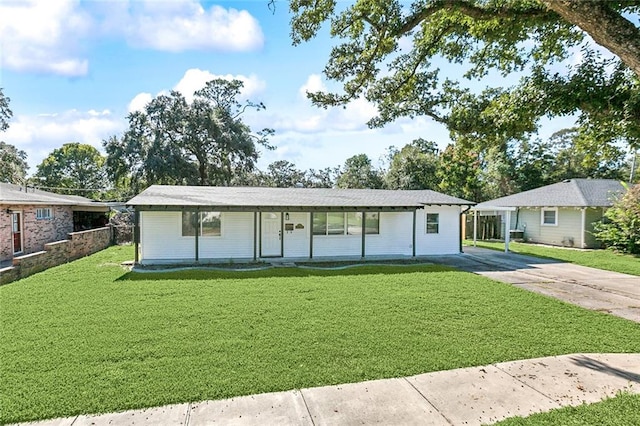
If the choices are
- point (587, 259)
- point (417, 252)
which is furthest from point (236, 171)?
point (587, 259)

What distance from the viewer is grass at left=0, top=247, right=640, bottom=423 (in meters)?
4.18

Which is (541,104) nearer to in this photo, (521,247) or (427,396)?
(427,396)

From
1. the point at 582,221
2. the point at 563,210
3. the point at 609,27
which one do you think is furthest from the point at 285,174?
the point at 609,27

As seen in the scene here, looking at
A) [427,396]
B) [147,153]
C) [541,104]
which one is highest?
[147,153]

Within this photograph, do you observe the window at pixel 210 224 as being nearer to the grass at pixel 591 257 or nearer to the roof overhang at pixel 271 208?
the roof overhang at pixel 271 208

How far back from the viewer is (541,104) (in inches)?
242

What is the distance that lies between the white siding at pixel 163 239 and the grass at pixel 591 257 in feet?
50.1

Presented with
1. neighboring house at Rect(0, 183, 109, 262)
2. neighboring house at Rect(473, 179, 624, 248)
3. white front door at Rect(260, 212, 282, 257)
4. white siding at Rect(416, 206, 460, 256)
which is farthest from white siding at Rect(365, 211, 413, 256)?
neighboring house at Rect(0, 183, 109, 262)

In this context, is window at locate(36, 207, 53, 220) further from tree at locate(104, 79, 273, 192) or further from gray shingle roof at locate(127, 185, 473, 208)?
tree at locate(104, 79, 273, 192)

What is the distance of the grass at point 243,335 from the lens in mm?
4184

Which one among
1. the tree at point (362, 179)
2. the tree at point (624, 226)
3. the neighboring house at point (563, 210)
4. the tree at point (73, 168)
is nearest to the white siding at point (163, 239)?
the neighboring house at point (563, 210)

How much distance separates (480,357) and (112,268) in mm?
11323

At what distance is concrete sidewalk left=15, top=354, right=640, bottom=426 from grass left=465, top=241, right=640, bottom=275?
34.8ft

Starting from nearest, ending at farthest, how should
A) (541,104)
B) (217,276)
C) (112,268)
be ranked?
(541,104) < (217,276) < (112,268)
